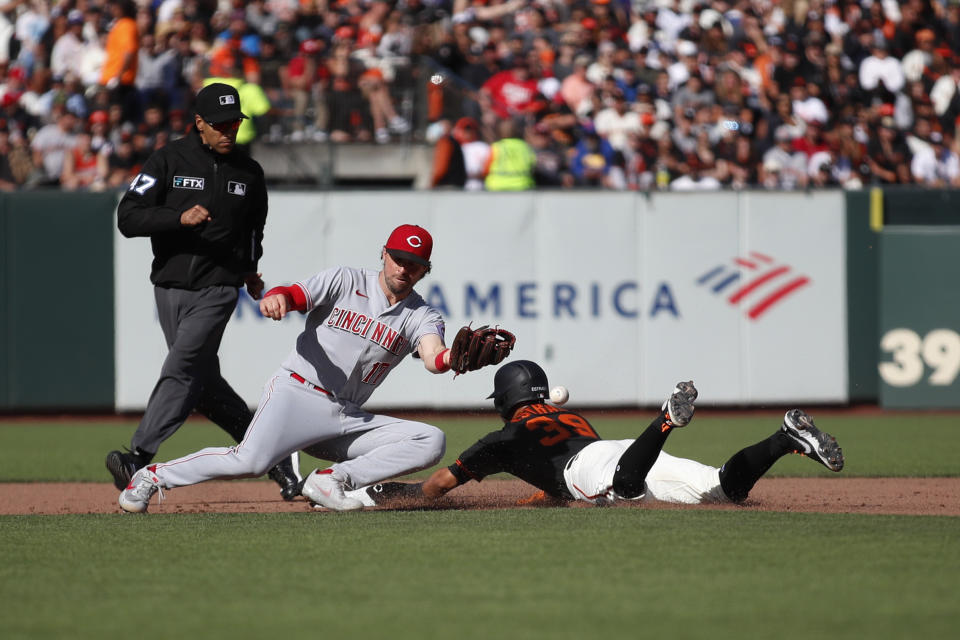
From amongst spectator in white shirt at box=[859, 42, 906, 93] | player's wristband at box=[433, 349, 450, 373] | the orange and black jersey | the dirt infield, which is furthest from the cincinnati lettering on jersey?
spectator in white shirt at box=[859, 42, 906, 93]

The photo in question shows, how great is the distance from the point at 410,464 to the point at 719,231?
24.9 feet

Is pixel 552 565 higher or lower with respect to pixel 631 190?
lower

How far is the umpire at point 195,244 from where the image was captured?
6.92m

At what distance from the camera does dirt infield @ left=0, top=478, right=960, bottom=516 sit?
22.3 ft

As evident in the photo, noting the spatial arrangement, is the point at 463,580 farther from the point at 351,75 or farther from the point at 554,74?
the point at 554,74

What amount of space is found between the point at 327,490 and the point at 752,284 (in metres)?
7.72

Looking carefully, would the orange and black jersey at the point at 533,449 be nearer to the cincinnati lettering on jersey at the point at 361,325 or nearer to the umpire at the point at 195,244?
the cincinnati lettering on jersey at the point at 361,325

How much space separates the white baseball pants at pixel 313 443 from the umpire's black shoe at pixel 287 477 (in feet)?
2.53

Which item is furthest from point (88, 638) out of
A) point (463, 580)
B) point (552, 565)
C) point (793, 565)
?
point (793, 565)

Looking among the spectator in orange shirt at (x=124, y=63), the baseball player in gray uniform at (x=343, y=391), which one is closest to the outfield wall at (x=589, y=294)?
the spectator in orange shirt at (x=124, y=63)

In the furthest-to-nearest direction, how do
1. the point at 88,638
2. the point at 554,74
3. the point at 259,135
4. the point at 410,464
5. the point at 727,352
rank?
the point at 554,74 < the point at 259,135 < the point at 727,352 < the point at 410,464 < the point at 88,638

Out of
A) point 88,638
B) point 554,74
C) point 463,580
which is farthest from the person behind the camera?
point 554,74

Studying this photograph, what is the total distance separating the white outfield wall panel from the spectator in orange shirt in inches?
103

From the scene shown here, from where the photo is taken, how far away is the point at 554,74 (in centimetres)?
1658
